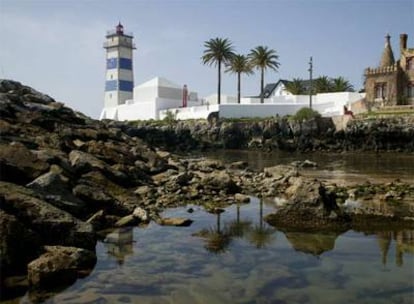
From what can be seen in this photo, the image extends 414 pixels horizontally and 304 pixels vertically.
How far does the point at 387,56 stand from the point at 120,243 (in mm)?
61453

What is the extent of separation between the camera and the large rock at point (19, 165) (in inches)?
505

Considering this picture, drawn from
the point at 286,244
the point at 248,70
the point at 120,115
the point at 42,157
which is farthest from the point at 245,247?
the point at 120,115

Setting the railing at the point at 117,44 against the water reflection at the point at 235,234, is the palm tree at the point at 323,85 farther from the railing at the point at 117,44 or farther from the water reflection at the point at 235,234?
the water reflection at the point at 235,234

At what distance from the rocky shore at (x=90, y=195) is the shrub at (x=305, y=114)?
34.0 metres

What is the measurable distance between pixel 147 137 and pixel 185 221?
171ft

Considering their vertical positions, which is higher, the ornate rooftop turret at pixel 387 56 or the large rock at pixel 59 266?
the ornate rooftop turret at pixel 387 56

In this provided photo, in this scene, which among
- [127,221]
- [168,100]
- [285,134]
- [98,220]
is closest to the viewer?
[98,220]

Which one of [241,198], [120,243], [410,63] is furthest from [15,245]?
[410,63]

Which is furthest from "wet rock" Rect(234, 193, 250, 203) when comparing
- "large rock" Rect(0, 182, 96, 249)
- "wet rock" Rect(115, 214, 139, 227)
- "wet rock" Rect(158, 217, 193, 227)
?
"large rock" Rect(0, 182, 96, 249)

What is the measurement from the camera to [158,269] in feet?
29.7

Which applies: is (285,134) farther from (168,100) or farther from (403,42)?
(168,100)

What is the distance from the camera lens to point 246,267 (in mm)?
9086

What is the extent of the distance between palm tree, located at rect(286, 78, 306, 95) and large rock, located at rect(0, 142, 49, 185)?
67721 millimetres

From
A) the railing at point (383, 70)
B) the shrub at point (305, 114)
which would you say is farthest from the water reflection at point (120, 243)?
the railing at point (383, 70)
